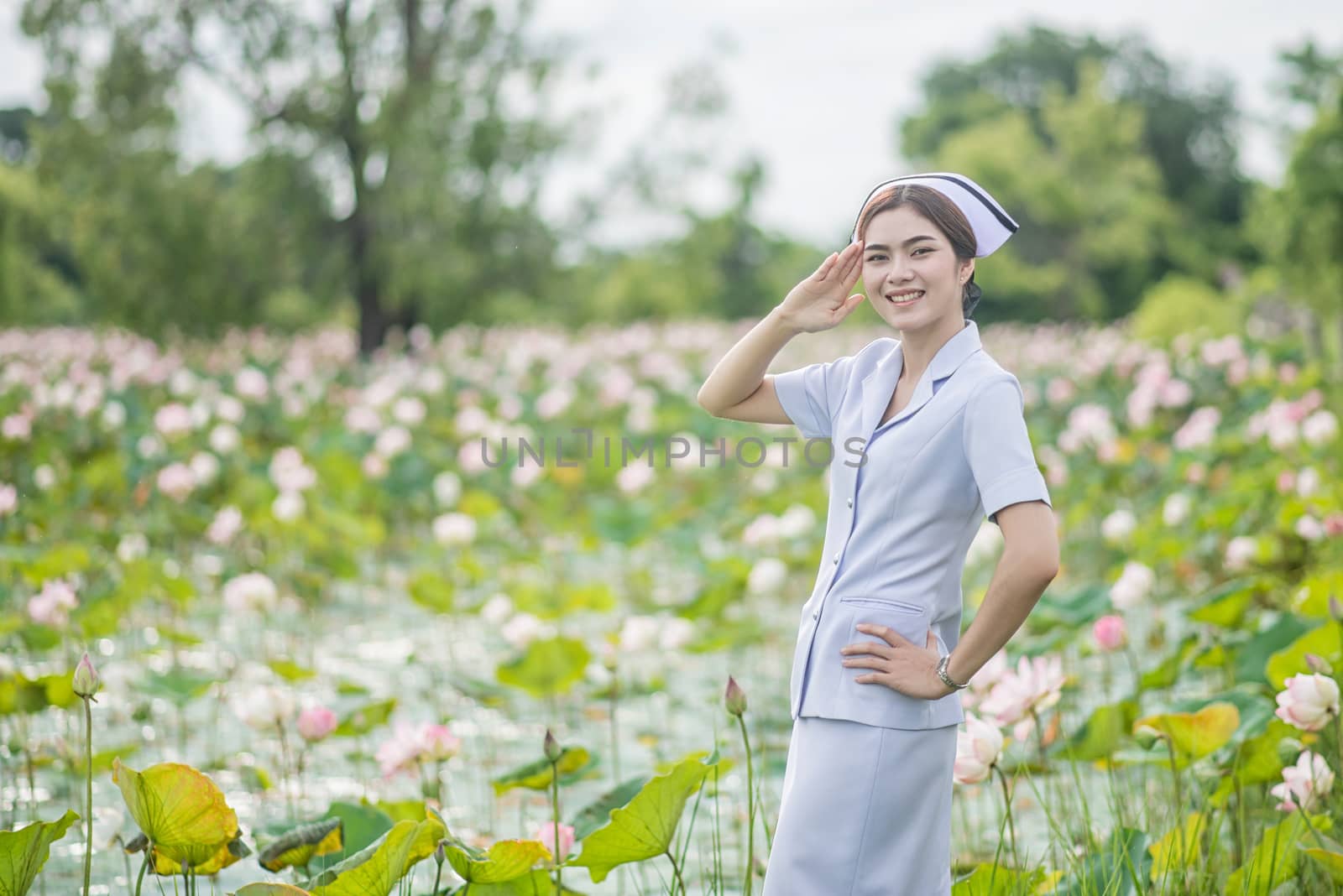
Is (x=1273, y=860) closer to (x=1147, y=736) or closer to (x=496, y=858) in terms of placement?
(x=1147, y=736)

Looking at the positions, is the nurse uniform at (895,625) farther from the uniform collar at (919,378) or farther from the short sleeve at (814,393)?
the short sleeve at (814,393)

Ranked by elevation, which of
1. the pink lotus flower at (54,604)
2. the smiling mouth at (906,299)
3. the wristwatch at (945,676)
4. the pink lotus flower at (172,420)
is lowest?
the pink lotus flower at (54,604)

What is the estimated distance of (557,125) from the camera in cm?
904

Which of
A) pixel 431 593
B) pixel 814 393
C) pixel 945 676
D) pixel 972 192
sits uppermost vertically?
→ pixel 972 192

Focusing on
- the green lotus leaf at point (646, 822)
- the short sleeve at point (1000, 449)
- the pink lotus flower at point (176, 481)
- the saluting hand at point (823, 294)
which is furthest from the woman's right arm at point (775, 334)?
the pink lotus flower at point (176, 481)

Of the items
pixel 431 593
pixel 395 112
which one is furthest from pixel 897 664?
pixel 395 112

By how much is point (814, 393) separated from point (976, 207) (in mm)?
329

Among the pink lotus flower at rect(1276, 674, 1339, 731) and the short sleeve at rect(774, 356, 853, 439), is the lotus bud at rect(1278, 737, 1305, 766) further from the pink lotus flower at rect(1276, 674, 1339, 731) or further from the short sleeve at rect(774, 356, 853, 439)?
the short sleeve at rect(774, 356, 853, 439)

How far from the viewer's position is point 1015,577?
4.33 ft

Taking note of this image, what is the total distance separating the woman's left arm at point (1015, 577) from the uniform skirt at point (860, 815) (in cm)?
14

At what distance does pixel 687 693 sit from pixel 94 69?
22.3 ft

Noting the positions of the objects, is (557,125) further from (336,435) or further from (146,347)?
(336,435)

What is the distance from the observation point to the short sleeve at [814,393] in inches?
64.2

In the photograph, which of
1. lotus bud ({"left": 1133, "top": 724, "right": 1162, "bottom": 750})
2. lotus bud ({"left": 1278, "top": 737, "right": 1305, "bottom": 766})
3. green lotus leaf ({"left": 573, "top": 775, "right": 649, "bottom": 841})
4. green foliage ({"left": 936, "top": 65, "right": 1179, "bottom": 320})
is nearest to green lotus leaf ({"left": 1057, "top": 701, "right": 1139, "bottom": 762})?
lotus bud ({"left": 1133, "top": 724, "right": 1162, "bottom": 750})
